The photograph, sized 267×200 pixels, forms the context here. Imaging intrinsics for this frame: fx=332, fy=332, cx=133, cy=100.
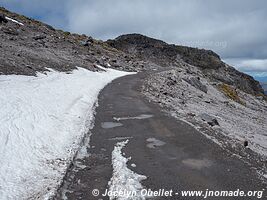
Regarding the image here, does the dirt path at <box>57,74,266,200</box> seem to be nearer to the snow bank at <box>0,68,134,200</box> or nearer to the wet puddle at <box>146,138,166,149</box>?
the wet puddle at <box>146,138,166,149</box>

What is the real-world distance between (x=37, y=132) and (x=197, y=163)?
6.04 m

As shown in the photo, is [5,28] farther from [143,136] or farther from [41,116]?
[143,136]

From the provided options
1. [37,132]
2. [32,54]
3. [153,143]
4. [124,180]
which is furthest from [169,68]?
[124,180]

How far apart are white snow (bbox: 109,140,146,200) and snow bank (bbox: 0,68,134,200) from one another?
4.81 ft

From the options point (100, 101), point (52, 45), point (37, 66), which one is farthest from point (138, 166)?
point (52, 45)

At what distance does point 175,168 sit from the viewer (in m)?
9.59

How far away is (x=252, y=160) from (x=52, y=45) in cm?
4067

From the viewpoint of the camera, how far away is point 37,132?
12.4 metres

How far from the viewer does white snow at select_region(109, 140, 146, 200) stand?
8.03 meters

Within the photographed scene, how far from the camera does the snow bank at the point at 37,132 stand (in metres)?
8.59

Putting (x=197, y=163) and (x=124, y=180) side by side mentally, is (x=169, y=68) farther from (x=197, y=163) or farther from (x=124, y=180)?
(x=124, y=180)
